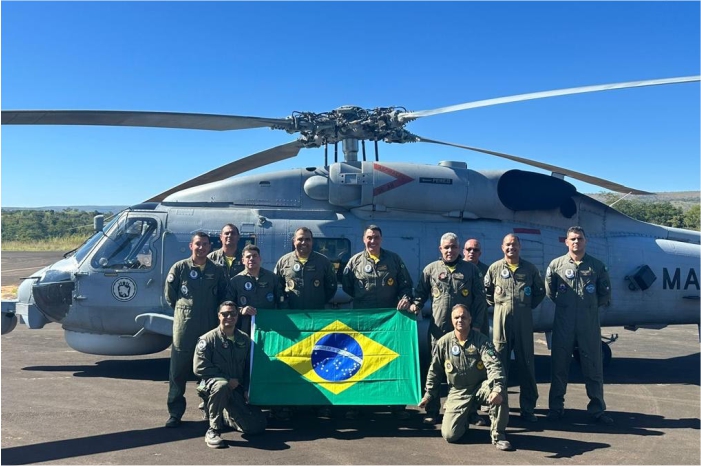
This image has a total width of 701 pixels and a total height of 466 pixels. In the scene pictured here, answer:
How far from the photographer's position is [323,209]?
821cm

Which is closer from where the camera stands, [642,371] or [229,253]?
[229,253]

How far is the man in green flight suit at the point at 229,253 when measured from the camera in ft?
20.7

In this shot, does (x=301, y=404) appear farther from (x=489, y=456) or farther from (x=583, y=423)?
(x=583, y=423)

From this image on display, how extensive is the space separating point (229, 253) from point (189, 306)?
0.95m

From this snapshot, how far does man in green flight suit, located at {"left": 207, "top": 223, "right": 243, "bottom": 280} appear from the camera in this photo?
20.7ft

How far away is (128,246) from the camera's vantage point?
7766mm

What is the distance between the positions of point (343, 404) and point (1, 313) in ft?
17.0

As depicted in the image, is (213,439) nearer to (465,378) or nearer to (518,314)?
(465,378)

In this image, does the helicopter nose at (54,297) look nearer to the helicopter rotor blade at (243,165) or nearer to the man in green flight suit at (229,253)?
the helicopter rotor blade at (243,165)

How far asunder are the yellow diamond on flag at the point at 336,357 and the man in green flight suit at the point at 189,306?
845 millimetres

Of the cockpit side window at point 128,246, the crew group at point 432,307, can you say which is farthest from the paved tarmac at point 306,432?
the cockpit side window at point 128,246

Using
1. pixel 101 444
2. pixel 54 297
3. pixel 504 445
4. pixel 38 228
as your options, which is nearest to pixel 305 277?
pixel 101 444

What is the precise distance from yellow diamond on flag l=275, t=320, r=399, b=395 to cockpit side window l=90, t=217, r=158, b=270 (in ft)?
9.68

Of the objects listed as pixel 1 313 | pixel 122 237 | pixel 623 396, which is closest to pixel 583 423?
pixel 623 396
